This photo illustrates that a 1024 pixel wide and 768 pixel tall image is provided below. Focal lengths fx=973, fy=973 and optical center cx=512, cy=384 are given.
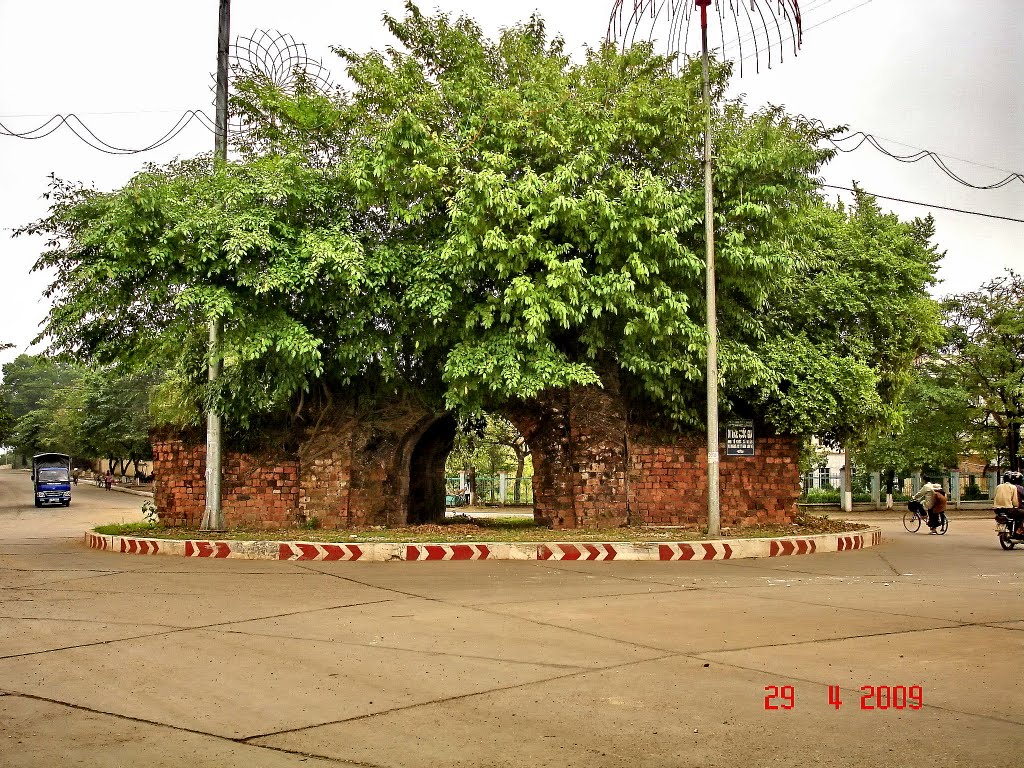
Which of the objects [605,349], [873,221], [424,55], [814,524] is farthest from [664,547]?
[873,221]

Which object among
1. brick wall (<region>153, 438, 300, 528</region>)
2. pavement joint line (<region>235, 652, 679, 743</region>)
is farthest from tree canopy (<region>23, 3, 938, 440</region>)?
pavement joint line (<region>235, 652, 679, 743</region>)

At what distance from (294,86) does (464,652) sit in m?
13.5

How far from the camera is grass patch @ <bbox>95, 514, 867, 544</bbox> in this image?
1553cm

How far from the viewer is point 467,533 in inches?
683

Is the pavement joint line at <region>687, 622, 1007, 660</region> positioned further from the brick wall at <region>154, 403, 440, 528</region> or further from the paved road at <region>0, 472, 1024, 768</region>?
the brick wall at <region>154, 403, 440, 528</region>

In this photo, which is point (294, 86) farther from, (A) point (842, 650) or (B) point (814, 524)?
(A) point (842, 650)

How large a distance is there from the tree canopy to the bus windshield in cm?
2695

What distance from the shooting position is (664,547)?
14297 mm

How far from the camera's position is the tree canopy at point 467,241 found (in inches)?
597

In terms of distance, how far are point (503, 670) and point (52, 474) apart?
1606 inches

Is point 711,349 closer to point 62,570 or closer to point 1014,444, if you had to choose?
point 62,570

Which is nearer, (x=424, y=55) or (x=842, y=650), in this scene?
(x=842, y=650)

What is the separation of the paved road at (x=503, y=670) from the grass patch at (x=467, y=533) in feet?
12.8
